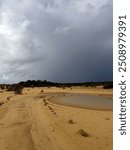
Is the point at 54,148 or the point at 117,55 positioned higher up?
the point at 117,55

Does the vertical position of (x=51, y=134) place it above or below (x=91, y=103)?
below

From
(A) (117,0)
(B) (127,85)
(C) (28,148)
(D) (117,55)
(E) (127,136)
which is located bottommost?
(C) (28,148)

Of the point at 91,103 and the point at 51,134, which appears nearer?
the point at 51,134

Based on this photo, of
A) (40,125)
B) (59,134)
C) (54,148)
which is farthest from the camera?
Result: (40,125)

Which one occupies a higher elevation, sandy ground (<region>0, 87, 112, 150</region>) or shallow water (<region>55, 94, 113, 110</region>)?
shallow water (<region>55, 94, 113, 110</region>)

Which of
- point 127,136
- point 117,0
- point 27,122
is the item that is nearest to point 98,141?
point 27,122

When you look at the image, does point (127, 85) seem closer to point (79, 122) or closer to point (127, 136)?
point (127, 136)

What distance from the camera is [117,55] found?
693 cm

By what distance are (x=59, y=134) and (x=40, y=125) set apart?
Answer: 220 centimetres

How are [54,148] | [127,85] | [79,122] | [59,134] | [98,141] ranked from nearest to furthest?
[127,85] → [54,148] → [98,141] → [59,134] → [79,122]

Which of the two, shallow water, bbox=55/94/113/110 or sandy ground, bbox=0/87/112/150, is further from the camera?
shallow water, bbox=55/94/113/110

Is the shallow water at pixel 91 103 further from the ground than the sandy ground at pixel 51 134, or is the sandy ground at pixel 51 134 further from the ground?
the shallow water at pixel 91 103

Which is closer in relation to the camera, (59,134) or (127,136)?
(127,136)

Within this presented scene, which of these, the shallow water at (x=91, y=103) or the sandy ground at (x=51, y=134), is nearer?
the sandy ground at (x=51, y=134)
